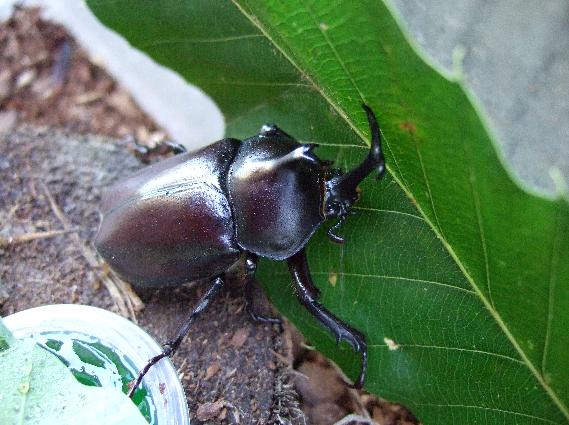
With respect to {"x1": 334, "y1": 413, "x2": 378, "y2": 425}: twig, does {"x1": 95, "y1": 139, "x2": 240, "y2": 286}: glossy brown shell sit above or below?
above

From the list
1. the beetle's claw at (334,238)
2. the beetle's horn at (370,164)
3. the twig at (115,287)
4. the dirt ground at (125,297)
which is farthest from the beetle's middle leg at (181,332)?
the beetle's horn at (370,164)

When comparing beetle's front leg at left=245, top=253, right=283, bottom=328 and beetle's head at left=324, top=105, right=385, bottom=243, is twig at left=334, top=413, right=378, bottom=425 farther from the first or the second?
beetle's head at left=324, top=105, right=385, bottom=243

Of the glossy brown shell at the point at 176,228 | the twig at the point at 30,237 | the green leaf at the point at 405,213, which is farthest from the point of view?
the twig at the point at 30,237

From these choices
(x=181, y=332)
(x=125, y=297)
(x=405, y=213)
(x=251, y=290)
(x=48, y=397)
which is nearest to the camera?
(x=48, y=397)

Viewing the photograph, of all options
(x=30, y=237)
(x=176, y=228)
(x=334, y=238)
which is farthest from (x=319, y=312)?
(x=30, y=237)

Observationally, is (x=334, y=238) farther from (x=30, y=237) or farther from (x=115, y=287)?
(x=30, y=237)

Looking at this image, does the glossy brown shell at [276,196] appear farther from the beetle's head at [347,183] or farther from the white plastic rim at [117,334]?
the white plastic rim at [117,334]

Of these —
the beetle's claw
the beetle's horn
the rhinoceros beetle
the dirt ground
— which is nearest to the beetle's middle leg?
the rhinoceros beetle
